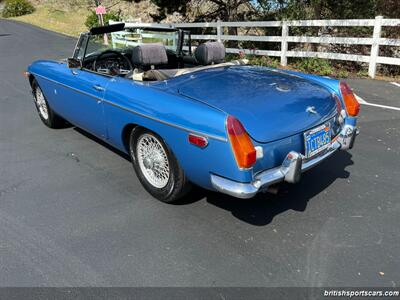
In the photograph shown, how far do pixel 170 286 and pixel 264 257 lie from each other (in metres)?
0.71

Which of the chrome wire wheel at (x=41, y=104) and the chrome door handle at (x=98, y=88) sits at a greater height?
the chrome door handle at (x=98, y=88)

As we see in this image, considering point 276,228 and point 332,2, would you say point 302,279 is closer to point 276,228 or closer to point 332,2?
point 276,228

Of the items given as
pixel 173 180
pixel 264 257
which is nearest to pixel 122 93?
pixel 173 180

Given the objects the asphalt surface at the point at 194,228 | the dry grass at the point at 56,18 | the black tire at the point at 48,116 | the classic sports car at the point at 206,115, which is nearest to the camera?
the asphalt surface at the point at 194,228

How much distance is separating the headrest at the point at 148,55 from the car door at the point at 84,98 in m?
0.36

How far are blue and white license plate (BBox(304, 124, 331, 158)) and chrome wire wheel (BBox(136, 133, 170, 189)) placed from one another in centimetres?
117

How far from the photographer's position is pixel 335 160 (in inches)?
172

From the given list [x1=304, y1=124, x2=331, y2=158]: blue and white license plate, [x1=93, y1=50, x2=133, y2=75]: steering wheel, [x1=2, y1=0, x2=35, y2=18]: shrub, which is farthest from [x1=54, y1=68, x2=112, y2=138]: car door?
[x1=2, y1=0, x2=35, y2=18]: shrub

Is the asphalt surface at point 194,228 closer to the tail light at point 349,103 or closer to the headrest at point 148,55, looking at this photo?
the tail light at point 349,103

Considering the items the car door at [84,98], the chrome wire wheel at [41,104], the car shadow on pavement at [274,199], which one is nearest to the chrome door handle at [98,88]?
the car door at [84,98]

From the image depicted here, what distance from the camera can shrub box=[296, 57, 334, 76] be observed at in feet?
A: 32.8

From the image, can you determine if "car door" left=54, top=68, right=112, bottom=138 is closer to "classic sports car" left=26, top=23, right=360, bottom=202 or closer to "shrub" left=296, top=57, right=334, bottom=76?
"classic sports car" left=26, top=23, right=360, bottom=202

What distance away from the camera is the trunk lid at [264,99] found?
116 inches

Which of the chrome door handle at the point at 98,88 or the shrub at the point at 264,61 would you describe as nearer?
the chrome door handle at the point at 98,88
